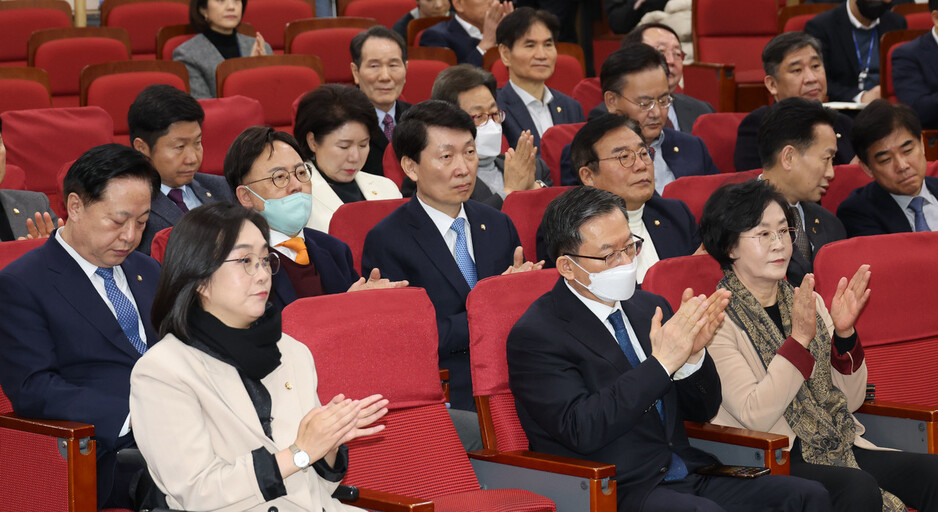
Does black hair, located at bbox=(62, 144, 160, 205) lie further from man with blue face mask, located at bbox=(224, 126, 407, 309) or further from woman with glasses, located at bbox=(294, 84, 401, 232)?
woman with glasses, located at bbox=(294, 84, 401, 232)

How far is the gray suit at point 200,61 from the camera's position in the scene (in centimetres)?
579

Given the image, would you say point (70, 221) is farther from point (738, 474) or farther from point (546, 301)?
point (738, 474)

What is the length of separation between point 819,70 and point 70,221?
3744 mm

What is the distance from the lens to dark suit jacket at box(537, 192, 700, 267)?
12.5ft

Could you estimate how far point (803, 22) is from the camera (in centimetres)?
714

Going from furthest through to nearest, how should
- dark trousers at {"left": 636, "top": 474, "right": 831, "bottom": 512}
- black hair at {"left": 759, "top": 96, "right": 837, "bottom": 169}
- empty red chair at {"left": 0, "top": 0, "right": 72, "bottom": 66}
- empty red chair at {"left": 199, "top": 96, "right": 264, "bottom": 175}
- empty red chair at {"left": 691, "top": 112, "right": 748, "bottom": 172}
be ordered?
empty red chair at {"left": 0, "top": 0, "right": 72, "bottom": 66} < empty red chair at {"left": 691, "top": 112, "right": 748, "bottom": 172} < empty red chair at {"left": 199, "top": 96, "right": 264, "bottom": 175} < black hair at {"left": 759, "top": 96, "right": 837, "bottom": 169} < dark trousers at {"left": 636, "top": 474, "right": 831, "bottom": 512}

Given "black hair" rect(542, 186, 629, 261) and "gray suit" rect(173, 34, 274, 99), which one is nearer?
"black hair" rect(542, 186, 629, 261)

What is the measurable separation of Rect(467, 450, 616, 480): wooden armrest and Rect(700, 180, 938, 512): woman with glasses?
56 cm

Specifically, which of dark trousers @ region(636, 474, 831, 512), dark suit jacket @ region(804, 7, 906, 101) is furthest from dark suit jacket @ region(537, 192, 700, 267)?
dark suit jacket @ region(804, 7, 906, 101)

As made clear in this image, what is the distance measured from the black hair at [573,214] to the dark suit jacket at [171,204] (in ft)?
3.76

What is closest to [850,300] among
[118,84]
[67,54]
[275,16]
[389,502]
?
[389,502]

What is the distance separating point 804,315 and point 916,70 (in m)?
3.49

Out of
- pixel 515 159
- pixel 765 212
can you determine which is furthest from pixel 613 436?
pixel 515 159

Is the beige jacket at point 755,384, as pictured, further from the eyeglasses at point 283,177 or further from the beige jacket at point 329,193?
the beige jacket at point 329,193
